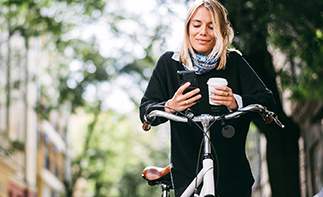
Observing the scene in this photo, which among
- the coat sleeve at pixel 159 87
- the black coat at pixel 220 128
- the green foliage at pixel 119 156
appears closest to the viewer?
the black coat at pixel 220 128

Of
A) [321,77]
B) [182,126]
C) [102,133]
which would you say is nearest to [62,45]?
[321,77]

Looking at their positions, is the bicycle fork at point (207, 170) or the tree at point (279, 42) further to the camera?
the tree at point (279, 42)

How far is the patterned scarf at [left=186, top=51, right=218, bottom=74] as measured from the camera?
2995mm

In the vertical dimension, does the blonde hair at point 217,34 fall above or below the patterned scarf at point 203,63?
above

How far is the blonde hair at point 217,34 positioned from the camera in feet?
9.88

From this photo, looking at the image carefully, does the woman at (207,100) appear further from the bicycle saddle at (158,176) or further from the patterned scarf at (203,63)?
the bicycle saddle at (158,176)

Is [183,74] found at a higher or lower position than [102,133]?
higher

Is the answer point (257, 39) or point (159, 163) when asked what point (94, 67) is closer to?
point (257, 39)

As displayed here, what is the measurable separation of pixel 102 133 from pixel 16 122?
539 centimetres

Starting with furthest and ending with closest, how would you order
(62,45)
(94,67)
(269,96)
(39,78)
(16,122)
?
(16,122)
(39,78)
(94,67)
(62,45)
(269,96)

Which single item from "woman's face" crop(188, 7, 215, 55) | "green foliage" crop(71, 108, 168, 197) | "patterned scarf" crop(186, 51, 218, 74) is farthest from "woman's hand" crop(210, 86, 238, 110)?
"green foliage" crop(71, 108, 168, 197)

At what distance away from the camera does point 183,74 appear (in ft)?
8.95

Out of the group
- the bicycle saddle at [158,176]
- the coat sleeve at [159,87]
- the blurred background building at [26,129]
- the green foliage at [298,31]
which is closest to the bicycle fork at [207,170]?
the coat sleeve at [159,87]

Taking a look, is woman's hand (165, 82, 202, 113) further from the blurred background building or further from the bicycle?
the blurred background building
